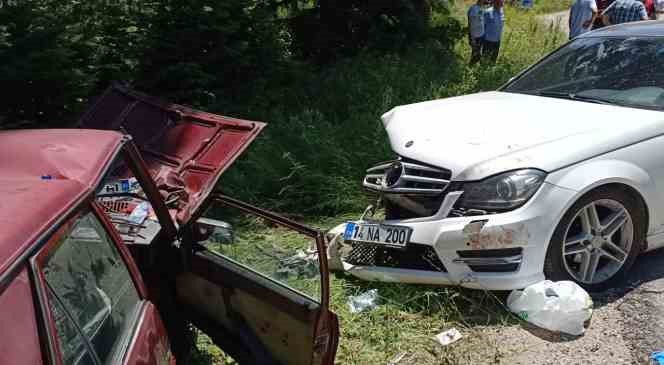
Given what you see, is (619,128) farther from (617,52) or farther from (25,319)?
(25,319)

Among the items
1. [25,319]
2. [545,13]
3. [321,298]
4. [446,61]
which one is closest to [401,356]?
[321,298]

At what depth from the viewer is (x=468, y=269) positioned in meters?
3.48

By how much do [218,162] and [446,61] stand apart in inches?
259

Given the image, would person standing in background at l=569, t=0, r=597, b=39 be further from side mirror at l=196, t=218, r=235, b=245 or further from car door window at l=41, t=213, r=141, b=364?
car door window at l=41, t=213, r=141, b=364

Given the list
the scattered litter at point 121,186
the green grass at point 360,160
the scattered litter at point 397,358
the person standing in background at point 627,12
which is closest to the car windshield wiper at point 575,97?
the green grass at point 360,160

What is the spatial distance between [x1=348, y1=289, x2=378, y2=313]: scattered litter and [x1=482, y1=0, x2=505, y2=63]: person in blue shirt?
617 centimetres

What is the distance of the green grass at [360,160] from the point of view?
3461 millimetres

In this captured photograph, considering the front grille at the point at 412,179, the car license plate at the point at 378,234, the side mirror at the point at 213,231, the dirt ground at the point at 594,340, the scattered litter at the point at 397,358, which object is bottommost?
the scattered litter at the point at 397,358

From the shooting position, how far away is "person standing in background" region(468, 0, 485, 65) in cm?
913

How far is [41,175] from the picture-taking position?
1.90m

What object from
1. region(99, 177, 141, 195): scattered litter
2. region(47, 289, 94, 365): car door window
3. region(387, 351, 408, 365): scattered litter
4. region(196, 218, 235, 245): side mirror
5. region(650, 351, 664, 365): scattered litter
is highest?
region(47, 289, 94, 365): car door window

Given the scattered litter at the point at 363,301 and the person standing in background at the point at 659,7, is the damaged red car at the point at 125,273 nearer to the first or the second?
the scattered litter at the point at 363,301

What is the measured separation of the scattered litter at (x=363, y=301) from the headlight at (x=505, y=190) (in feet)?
2.75

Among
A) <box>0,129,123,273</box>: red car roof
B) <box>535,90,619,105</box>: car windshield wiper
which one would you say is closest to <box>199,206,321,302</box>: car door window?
<box>0,129,123,273</box>: red car roof
